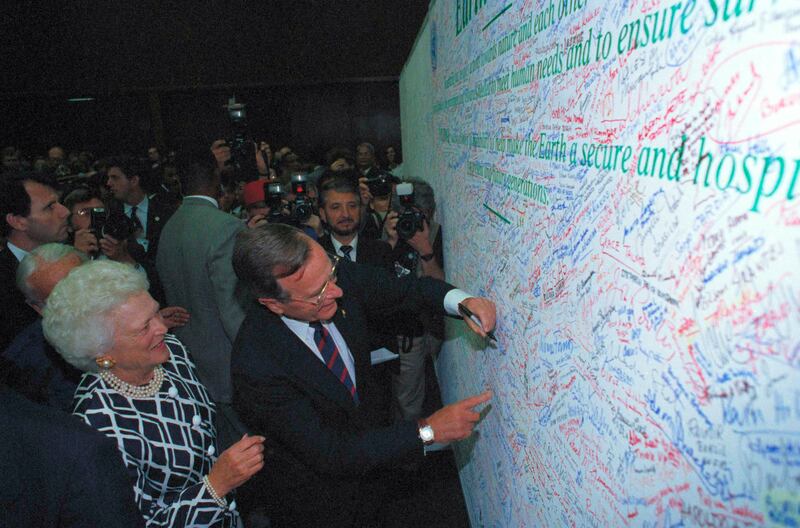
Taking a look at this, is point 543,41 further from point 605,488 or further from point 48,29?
point 48,29

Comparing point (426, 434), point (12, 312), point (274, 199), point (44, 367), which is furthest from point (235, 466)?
point (274, 199)

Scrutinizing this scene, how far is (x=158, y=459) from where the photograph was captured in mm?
1508

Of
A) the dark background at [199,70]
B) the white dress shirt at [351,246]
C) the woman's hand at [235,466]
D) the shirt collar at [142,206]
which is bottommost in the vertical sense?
the woman's hand at [235,466]

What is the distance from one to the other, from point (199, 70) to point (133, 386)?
11.1 metres

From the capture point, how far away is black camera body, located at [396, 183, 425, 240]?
2.64 metres

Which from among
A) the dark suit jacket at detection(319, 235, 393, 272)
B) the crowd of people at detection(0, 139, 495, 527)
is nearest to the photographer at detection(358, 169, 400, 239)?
the dark suit jacket at detection(319, 235, 393, 272)

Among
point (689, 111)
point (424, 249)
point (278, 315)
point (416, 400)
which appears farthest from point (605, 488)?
point (416, 400)

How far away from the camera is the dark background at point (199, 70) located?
7.68 m

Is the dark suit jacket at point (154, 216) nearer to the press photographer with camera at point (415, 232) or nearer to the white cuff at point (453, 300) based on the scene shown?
the press photographer with camera at point (415, 232)

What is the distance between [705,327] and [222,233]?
236 centimetres

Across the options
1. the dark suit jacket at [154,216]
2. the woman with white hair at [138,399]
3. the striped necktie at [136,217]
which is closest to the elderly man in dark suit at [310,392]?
the woman with white hair at [138,399]

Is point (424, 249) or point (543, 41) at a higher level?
point (543, 41)

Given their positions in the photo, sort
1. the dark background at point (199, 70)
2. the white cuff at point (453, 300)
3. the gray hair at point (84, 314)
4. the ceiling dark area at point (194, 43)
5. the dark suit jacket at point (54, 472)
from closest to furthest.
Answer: the dark suit jacket at point (54, 472) < the gray hair at point (84, 314) < the white cuff at point (453, 300) < the ceiling dark area at point (194, 43) < the dark background at point (199, 70)

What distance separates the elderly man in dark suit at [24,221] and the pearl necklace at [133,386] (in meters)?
1.11
